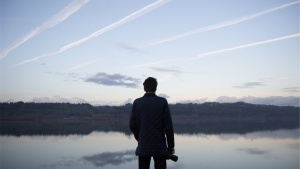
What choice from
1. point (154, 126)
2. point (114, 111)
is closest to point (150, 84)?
point (154, 126)

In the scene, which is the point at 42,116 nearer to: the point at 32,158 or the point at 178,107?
the point at 178,107

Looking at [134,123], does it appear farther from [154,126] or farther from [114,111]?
[114,111]

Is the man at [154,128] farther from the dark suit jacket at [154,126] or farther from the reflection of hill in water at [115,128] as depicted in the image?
the reflection of hill in water at [115,128]

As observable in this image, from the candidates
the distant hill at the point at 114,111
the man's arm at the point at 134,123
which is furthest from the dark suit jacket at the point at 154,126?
the distant hill at the point at 114,111

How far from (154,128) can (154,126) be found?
3 cm

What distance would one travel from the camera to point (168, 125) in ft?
13.5

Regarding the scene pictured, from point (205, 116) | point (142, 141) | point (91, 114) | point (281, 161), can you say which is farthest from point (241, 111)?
point (142, 141)

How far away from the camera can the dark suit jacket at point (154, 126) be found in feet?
13.6

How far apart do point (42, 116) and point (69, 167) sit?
127 metres

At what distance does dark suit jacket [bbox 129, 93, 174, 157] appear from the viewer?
163 inches

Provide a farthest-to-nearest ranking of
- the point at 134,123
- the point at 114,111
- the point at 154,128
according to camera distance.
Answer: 1. the point at 114,111
2. the point at 134,123
3. the point at 154,128

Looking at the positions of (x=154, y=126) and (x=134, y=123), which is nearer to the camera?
(x=154, y=126)

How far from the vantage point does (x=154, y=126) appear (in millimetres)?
4176

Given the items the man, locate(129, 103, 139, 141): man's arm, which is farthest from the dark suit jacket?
locate(129, 103, 139, 141): man's arm
